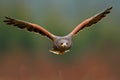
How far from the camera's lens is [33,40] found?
29.9 ft

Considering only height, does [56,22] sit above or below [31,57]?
above

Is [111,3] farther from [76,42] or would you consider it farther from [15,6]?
[15,6]

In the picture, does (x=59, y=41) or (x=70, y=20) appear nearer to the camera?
(x=59, y=41)

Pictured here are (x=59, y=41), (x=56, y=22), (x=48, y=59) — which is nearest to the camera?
(x=59, y=41)

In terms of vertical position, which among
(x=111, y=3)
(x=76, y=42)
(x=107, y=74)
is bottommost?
(x=107, y=74)

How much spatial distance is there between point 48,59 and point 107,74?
1.12m

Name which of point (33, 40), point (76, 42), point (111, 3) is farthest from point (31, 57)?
point (111, 3)

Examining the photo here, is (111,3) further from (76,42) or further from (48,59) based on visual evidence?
(48,59)

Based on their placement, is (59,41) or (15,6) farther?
(15,6)

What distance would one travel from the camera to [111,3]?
9375mm

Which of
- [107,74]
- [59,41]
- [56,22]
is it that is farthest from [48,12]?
[59,41]

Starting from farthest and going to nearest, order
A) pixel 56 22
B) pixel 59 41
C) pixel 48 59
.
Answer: pixel 56 22 < pixel 48 59 < pixel 59 41

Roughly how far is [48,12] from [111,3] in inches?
46.9

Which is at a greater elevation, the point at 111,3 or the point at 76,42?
the point at 111,3
